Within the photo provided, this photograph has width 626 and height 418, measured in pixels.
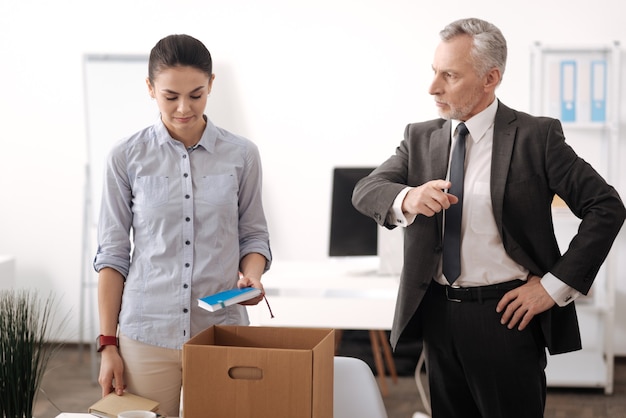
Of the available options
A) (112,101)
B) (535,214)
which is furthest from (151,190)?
(112,101)

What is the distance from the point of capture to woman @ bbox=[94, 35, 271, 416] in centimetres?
191

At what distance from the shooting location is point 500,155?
6.57 ft

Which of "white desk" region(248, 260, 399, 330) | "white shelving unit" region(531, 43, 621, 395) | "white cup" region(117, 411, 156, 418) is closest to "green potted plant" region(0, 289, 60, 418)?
"white cup" region(117, 411, 156, 418)

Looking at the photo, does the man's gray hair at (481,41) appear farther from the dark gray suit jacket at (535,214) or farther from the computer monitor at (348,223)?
the computer monitor at (348,223)

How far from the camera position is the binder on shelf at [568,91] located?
4.67m

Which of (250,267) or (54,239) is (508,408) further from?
(54,239)

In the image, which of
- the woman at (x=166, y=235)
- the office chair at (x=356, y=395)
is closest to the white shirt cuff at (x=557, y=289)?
the office chair at (x=356, y=395)

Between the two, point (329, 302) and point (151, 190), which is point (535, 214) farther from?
point (329, 302)

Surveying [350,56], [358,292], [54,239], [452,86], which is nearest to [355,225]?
[358,292]

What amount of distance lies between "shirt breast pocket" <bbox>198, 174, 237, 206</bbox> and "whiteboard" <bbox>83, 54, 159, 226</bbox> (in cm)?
329

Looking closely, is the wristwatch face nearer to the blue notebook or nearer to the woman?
the woman

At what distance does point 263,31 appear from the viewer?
540 cm

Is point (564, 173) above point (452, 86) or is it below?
below

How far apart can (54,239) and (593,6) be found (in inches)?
152
